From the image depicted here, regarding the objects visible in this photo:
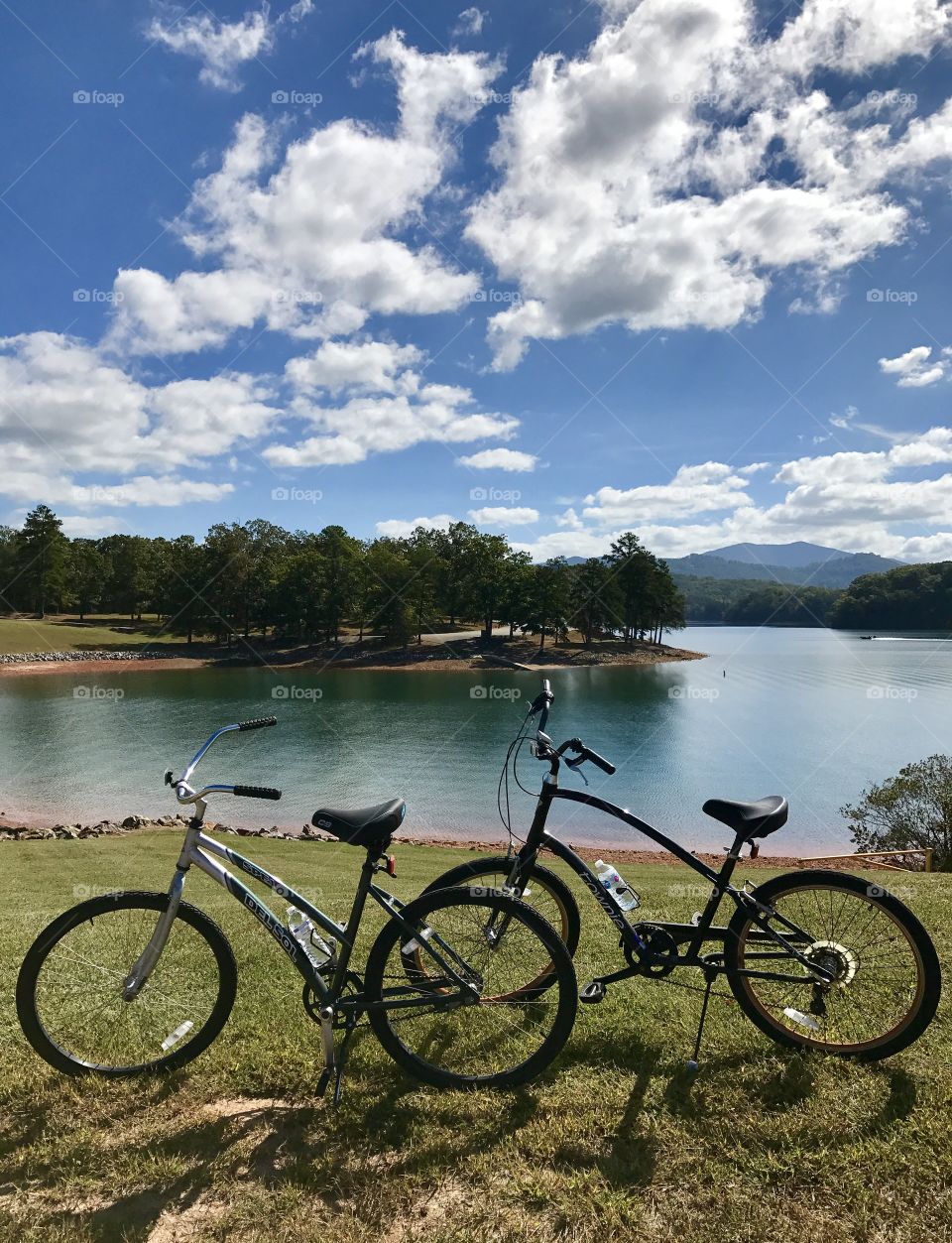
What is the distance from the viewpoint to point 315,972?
11.1 feet

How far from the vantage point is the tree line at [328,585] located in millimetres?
80812

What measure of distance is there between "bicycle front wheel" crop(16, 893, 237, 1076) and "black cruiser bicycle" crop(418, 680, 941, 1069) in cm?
125

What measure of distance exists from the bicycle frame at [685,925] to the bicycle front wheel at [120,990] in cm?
169

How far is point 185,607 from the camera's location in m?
84.7

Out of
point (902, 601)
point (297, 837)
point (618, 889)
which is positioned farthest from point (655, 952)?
point (902, 601)

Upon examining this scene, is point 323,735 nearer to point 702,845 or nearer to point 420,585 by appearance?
point 702,845

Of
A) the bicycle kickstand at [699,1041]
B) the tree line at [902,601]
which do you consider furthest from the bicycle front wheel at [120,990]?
the tree line at [902,601]

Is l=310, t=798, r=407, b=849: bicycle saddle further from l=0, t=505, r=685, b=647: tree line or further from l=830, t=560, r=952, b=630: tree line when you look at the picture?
l=830, t=560, r=952, b=630: tree line

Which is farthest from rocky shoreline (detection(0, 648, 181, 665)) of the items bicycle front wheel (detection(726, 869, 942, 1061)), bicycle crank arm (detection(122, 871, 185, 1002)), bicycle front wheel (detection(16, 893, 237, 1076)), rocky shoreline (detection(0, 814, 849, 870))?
bicycle front wheel (detection(726, 869, 942, 1061))

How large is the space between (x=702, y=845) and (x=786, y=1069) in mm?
17078

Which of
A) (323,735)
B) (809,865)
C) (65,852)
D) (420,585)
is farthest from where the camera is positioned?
(420,585)

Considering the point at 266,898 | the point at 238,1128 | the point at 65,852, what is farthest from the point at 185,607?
the point at 238,1128

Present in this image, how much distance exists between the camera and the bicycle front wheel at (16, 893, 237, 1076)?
3414 mm

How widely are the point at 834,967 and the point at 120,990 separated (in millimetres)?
3764
